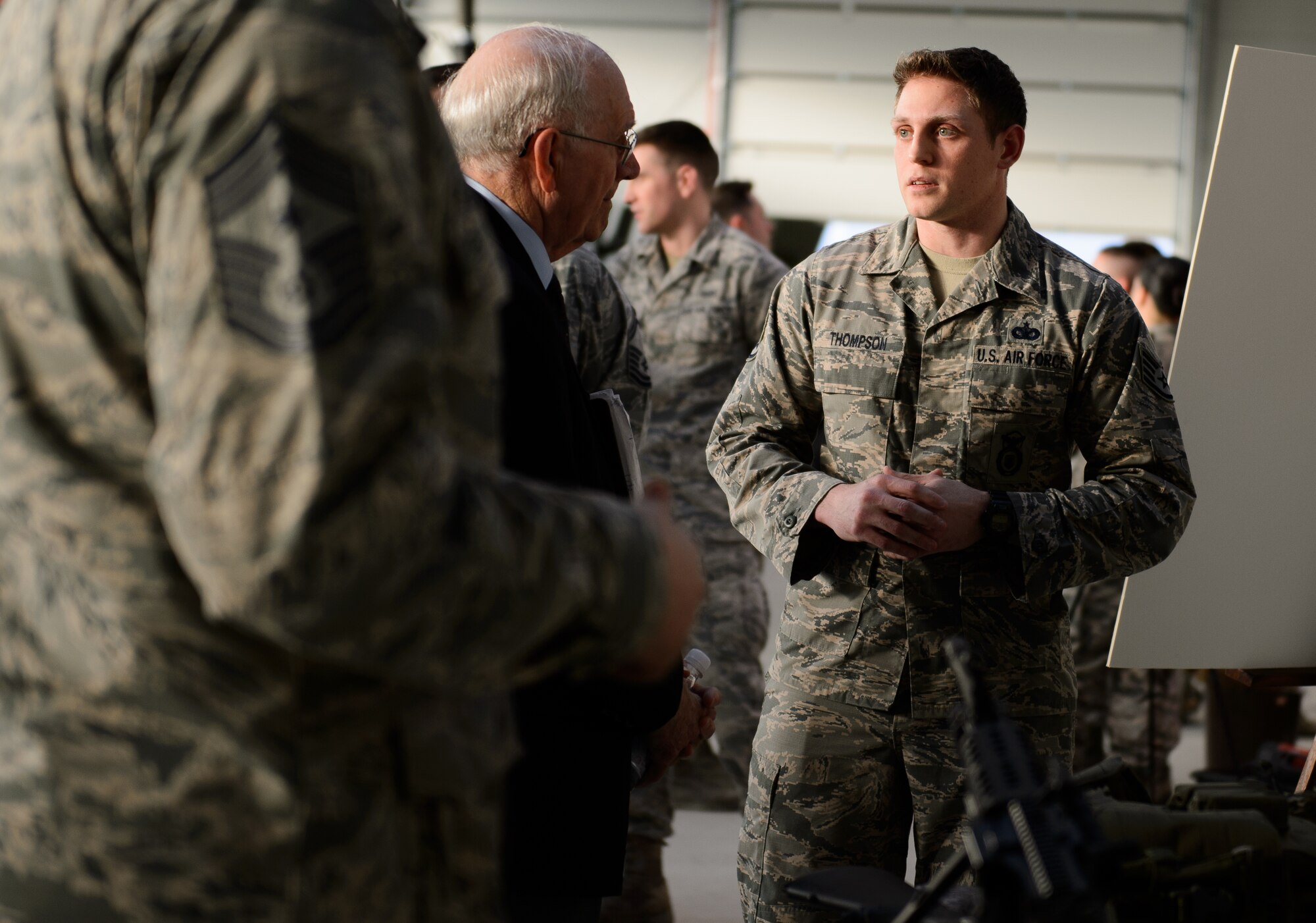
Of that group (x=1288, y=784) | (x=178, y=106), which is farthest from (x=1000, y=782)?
(x=1288, y=784)

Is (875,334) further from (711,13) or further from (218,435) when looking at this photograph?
(711,13)

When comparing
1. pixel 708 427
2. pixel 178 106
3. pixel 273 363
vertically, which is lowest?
pixel 708 427

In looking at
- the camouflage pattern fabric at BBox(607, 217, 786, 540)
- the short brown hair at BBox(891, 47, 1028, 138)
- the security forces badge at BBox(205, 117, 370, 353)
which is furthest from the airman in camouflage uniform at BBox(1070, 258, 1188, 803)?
the security forces badge at BBox(205, 117, 370, 353)

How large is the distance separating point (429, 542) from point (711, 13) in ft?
29.6

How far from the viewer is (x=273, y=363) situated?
0.64m

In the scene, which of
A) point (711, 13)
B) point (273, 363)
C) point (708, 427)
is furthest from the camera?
point (711, 13)

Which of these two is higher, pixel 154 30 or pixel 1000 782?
pixel 154 30

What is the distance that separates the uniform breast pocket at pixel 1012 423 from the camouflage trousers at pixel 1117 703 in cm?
232

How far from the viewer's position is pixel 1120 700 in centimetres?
415

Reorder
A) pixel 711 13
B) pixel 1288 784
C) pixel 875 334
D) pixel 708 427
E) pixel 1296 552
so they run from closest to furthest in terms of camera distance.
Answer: pixel 875 334, pixel 1296 552, pixel 1288 784, pixel 708 427, pixel 711 13

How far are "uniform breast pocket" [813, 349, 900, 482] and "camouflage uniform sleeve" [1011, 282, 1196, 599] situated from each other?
255mm

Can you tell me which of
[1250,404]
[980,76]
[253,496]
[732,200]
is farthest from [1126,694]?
[253,496]

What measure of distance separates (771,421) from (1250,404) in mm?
834

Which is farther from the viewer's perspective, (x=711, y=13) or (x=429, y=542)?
(x=711, y=13)
